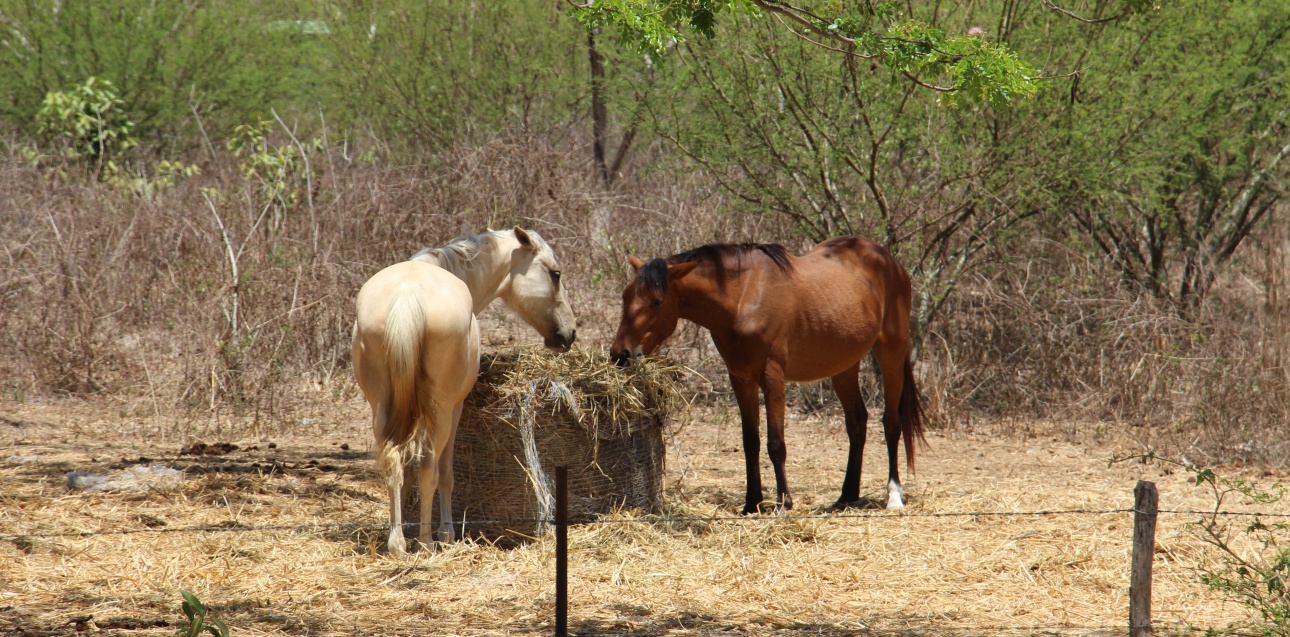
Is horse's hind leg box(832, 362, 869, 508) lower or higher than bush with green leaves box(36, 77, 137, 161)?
lower

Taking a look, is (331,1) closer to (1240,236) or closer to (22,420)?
(22,420)

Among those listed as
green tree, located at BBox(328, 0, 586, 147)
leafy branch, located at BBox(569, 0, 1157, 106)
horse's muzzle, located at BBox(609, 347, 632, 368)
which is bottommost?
horse's muzzle, located at BBox(609, 347, 632, 368)

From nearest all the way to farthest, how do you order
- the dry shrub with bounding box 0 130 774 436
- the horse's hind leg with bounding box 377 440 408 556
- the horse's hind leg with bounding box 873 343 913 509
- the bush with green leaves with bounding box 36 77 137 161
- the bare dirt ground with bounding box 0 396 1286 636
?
the bare dirt ground with bounding box 0 396 1286 636, the horse's hind leg with bounding box 377 440 408 556, the horse's hind leg with bounding box 873 343 913 509, the dry shrub with bounding box 0 130 774 436, the bush with green leaves with bounding box 36 77 137 161

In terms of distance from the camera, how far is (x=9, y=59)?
16547 millimetres

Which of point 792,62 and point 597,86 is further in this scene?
point 597,86

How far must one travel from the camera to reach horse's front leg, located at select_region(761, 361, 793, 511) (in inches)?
247

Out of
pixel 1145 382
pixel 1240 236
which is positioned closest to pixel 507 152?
pixel 1145 382

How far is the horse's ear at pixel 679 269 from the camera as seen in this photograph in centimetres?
612

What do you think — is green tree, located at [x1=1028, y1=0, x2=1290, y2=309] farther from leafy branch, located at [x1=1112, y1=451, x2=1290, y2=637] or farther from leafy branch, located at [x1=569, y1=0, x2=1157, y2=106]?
leafy branch, located at [x1=569, y1=0, x2=1157, y2=106]

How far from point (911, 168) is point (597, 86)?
4.52 meters

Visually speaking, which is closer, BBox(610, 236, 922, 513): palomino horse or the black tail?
BBox(610, 236, 922, 513): palomino horse

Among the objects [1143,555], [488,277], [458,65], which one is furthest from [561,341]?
[458,65]

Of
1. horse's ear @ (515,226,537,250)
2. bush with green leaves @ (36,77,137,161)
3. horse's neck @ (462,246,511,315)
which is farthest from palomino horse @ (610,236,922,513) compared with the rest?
bush with green leaves @ (36,77,137,161)

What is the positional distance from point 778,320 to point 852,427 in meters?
1.07
